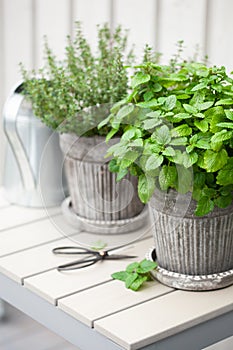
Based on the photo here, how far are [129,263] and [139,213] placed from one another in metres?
0.15

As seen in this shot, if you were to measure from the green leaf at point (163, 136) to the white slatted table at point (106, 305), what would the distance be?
258 millimetres

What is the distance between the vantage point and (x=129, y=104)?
1258mm

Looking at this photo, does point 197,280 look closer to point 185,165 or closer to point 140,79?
point 185,165

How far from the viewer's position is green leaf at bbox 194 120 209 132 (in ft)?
3.67

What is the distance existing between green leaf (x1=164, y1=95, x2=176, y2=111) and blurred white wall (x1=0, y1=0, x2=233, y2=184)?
0.45 meters

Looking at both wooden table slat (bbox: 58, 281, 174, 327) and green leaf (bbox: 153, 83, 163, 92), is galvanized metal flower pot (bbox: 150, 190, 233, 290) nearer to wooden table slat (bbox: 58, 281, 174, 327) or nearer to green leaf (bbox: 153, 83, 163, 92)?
wooden table slat (bbox: 58, 281, 174, 327)

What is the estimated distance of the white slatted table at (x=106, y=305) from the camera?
1105 millimetres

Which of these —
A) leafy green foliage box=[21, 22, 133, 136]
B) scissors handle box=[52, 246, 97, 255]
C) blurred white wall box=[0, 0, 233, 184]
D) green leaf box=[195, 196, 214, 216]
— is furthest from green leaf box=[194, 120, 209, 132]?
blurred white wall box=[0, 0, 233, 184]

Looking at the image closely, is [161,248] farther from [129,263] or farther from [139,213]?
[139,213]

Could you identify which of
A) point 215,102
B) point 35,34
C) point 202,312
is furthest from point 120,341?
point 35,34

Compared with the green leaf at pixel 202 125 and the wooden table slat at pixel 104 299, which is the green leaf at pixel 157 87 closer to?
the green leaf at pixel 202 125

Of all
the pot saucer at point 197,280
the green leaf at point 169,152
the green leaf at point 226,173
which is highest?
the green leaf at point 169,152

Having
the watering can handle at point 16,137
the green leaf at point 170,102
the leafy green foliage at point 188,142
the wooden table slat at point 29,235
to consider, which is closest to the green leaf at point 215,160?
the leafy green foliage at point 188,142

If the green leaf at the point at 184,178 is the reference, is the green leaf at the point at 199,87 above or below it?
above
